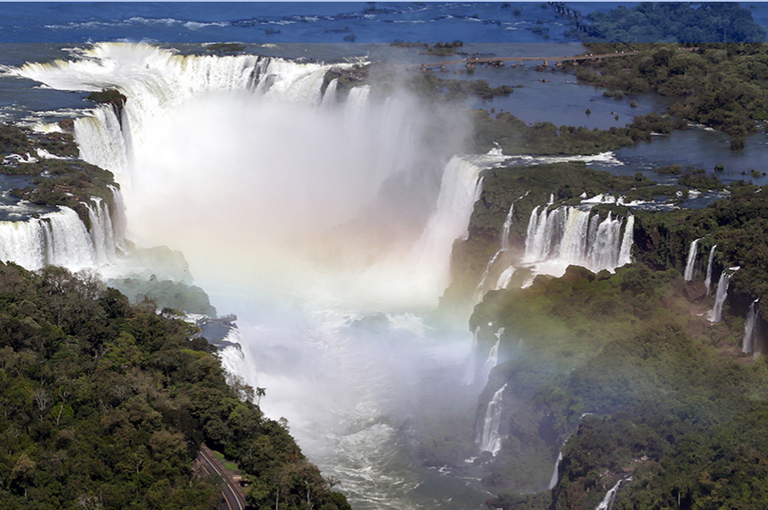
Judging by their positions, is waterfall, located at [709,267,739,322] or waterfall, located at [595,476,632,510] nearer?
waterfall, located at [595,476,632,510]

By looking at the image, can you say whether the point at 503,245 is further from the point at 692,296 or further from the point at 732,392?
the point at 732,392

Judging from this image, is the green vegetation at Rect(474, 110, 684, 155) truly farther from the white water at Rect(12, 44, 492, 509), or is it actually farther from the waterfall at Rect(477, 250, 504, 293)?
the waterfall at Rect(477, 250, 504, 293)

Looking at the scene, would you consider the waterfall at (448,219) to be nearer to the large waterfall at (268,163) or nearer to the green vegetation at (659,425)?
the large waterfall at (268,163)

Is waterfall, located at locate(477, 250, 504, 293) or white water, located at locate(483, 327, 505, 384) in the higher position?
waterfall, located at locate(477, 250, 504, 293)

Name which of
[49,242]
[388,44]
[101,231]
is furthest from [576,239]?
[388,44]

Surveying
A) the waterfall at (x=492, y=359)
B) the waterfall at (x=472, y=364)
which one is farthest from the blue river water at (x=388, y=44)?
the waterfall at (x=492, y=359)

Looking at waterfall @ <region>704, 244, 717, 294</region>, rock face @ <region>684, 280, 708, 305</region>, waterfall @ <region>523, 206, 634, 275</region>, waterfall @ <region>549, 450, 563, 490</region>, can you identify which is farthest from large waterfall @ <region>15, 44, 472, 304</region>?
waterfall @ <region>549, 450, 563, 490</region>
